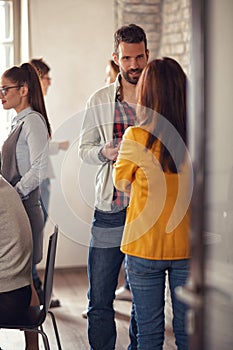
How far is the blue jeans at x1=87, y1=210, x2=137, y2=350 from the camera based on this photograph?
9.96 ft

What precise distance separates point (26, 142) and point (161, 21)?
1976 mm

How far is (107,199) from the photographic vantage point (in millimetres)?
3035

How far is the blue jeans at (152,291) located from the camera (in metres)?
2.57

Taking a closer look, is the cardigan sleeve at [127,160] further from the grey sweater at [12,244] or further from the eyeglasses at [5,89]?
the eyeglasses at [5,89]

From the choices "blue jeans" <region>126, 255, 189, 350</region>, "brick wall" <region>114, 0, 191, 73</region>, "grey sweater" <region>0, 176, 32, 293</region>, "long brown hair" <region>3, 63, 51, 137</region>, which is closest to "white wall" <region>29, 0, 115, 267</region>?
"brick wall" <region>114, 0, 191, 73</region>

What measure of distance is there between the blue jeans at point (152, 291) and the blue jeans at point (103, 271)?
16.0 inches

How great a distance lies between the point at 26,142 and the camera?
12.3ft

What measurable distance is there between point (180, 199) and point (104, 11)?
9.87ft

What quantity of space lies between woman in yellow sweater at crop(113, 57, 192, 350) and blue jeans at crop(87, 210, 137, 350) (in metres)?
0.42

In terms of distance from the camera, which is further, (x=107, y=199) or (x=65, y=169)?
(x=65, y=169)

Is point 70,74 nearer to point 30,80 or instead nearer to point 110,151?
point 30,80

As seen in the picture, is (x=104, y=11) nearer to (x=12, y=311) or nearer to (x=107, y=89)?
(x=107, y=89)

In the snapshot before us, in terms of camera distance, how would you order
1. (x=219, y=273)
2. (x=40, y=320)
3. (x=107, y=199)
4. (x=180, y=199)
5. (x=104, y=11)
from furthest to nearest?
(x=104, y=11), (x=219, y=273), (x=107, y=199), (x=40, y=320), (x=180, y=199)

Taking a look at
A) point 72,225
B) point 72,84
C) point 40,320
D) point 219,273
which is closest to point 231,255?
point 219,273
